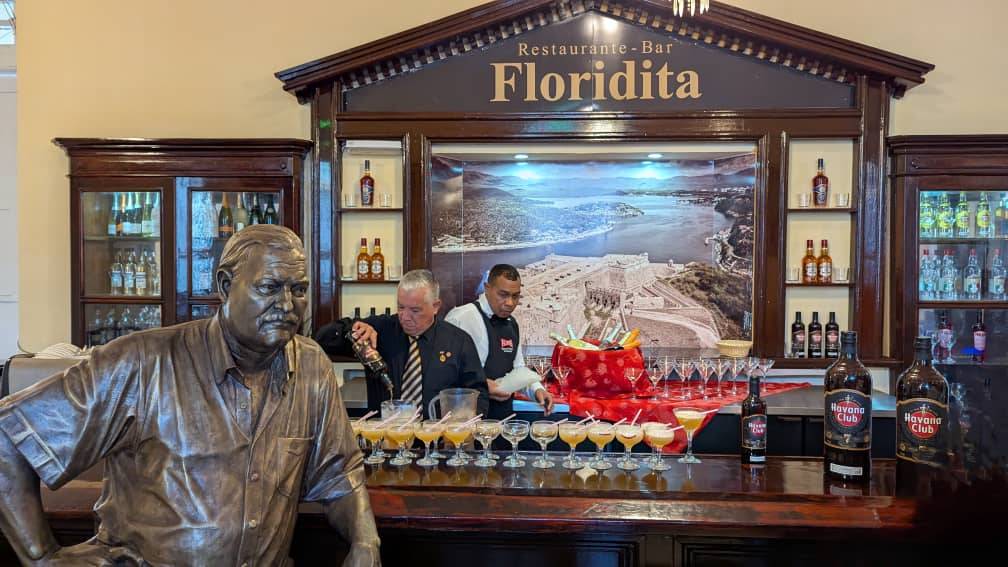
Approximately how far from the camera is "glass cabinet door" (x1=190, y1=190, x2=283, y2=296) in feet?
15.3

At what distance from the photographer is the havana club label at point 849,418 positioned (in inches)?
76.5

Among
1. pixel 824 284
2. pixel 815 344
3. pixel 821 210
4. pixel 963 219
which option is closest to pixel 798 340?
pixel 815 344

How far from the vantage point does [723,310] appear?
15.7 ft

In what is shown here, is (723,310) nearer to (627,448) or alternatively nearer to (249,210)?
(627,448)

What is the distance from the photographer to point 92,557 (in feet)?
4.59

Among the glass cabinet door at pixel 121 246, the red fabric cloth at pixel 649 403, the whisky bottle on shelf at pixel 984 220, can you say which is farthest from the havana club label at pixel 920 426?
the glass cabinet door at pixel 121 246

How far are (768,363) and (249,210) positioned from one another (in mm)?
3395

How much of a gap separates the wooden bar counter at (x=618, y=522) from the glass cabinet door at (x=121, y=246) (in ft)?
10.0

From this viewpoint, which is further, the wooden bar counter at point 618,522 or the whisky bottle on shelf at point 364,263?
the whisky bottle on shelf at point 364,263

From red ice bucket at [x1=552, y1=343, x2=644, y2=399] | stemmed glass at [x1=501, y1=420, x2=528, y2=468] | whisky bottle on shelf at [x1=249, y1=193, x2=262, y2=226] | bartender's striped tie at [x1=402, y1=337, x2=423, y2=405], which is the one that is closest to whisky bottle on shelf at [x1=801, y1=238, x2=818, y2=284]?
red ice bucket at [x1=552, y1=343, x2=644, y2=399]

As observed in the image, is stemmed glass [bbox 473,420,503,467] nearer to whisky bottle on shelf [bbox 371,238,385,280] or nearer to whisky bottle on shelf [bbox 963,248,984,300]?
whisky bottle on shelf [bbox 371,238,385,280]

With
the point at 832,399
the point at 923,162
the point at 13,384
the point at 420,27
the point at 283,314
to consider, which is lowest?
the point at 13,384

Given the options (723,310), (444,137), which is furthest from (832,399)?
(444,137)

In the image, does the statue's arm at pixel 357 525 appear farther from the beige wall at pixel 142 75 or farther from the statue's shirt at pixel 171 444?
the beige wall at pixel 142 75
